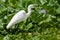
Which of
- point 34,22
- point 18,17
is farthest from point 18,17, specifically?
point 34,22

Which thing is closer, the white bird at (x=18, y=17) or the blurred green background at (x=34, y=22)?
the blurred green background at (x=34, y=22)

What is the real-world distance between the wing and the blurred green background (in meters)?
0.09

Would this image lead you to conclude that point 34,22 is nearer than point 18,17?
No

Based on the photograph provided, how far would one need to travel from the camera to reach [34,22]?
419cm

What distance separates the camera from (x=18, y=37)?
388 cm

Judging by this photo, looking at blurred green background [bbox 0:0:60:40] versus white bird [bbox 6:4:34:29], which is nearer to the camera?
blurred green background [bbox 0:0:60:40]

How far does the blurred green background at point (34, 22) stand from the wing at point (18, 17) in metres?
0.09

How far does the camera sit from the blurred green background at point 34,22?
390cm

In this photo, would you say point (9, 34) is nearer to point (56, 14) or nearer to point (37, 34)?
point (37, 34)

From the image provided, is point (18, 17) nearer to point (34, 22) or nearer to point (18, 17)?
point (18, 17)

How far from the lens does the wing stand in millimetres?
4008

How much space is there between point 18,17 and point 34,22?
11.6 inches

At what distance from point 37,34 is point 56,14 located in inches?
22.6

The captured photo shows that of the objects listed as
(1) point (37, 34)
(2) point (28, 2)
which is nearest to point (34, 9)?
(2) point (28, 2)
